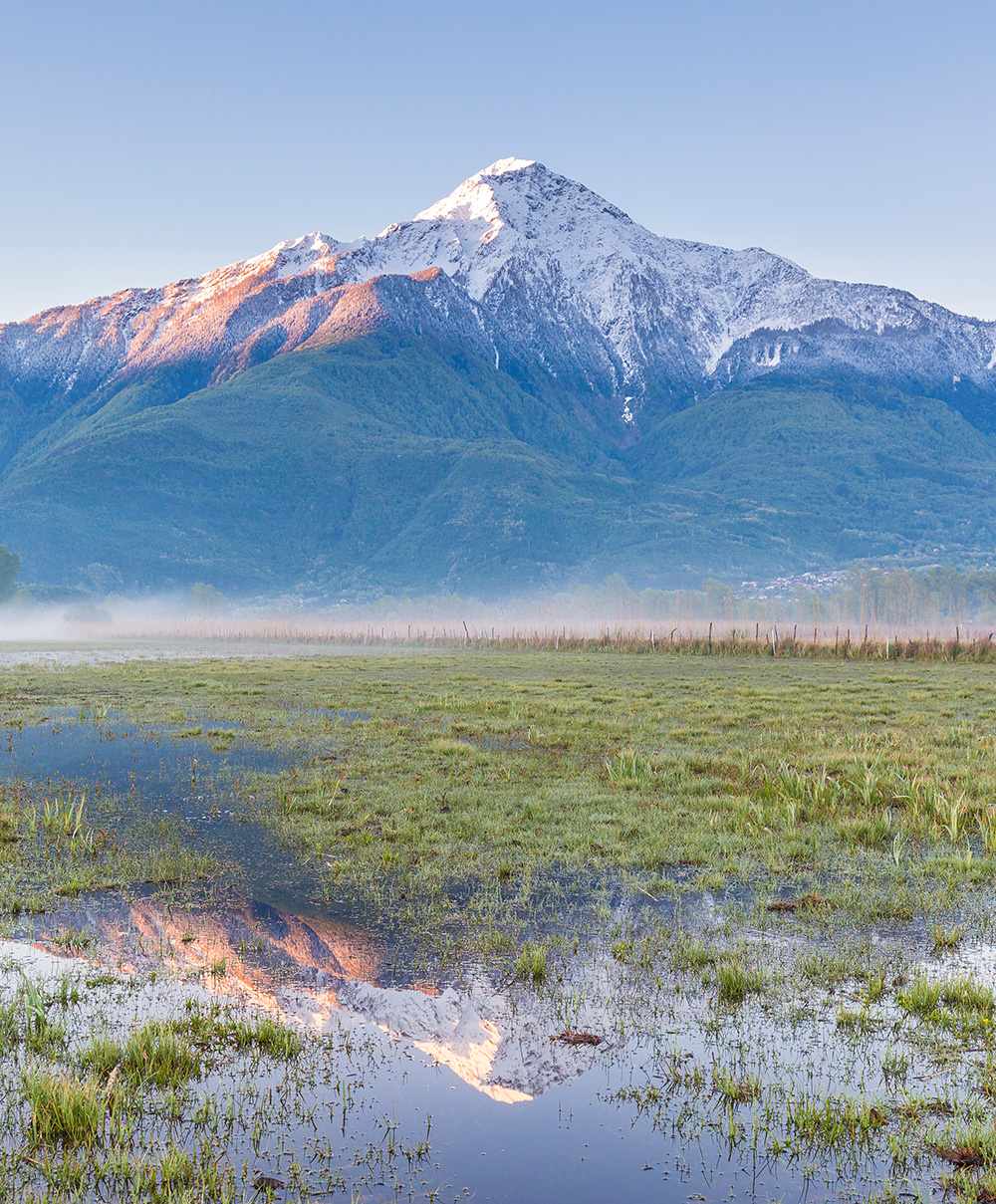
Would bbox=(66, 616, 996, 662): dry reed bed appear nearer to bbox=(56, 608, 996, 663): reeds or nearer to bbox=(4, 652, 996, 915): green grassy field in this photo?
bbox=(56, 608, 996, 663): reeds

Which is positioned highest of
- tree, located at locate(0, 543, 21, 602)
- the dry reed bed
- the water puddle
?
tree, located at locate(0, 543, 21, 602)

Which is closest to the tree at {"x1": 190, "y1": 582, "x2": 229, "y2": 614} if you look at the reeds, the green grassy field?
the reeds

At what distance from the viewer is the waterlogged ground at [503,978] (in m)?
5.21

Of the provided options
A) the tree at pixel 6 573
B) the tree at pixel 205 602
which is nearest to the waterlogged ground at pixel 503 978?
the tree at pixel 6 573

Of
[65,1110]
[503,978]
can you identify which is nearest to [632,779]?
[503,978]

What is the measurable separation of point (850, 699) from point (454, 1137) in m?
24.6

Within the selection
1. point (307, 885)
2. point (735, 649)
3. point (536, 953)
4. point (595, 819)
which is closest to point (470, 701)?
point (595, 819)

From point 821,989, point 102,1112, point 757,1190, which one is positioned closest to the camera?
point 757,1190

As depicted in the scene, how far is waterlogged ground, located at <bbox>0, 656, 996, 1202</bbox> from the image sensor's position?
5.21 m

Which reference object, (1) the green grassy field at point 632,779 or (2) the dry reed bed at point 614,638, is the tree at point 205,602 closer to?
(2) the dry reed bed at point 614,638

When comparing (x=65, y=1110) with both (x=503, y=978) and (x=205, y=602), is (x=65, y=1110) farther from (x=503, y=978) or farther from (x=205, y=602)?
(x=205, y=602)

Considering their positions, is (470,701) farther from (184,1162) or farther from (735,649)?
(735,649)

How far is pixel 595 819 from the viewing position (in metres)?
13.1

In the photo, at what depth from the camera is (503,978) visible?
773 cm
